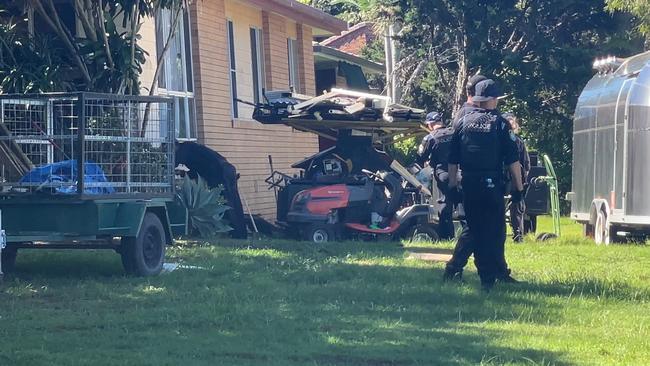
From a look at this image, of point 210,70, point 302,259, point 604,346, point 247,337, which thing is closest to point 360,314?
point 247,337

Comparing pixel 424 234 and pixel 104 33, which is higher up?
pixel 104 33

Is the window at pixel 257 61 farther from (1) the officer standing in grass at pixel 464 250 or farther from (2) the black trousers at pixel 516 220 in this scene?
(1) the officer standing in grass at pixel 464 250

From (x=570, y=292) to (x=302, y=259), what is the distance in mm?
3550

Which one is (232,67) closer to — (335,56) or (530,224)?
(530,224)

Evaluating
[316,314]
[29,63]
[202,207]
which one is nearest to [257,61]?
[202,207]

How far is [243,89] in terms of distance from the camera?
20.5 m

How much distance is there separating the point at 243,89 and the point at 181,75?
236 cm

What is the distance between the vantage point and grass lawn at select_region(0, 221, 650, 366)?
6836 millimetres

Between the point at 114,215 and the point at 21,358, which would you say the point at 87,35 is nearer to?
the point at 114,215

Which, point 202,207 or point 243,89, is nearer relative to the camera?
point 202,207

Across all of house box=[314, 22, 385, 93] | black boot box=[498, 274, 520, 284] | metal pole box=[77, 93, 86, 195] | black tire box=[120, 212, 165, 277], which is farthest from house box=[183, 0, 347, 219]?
black boot box=[498, 274, 520, 284]

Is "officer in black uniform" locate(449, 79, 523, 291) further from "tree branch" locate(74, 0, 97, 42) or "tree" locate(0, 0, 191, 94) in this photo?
"tree branch" locate(74, 0, 97, 42)

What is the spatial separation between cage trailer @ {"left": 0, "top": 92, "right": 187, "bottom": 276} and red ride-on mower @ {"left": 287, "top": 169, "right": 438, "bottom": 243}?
14.4 feet

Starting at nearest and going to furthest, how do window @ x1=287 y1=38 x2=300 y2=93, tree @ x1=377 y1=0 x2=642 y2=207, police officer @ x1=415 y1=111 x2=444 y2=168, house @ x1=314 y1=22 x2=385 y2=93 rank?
police officer @ x1=415 y1=111 x2=444 y2=168
window @ x1=287 y1=38 x2=300 y2=93
house @ x1=314 y1=22 x2=385 y2=93
tree @ x1=377 y1=0 x2=642 y2=207
